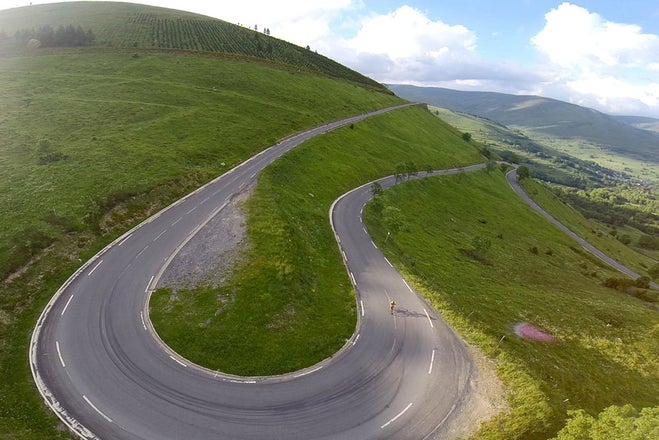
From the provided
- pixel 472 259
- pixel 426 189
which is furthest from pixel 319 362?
pixel 426 189

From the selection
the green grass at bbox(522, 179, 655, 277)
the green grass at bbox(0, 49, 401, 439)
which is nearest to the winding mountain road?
the green grass at bbox(0, 49, 401, 439)

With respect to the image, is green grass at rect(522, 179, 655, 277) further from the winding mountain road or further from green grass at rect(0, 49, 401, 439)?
the winding mountain road

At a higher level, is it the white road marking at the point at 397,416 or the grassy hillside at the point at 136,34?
the grassy hillside at the point at 136,34

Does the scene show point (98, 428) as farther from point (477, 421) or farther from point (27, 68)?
point (27, 68)

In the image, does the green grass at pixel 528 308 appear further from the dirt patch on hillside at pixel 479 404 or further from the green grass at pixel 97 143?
the green grass at pixel 97 143

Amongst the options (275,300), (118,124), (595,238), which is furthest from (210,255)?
(595,238)

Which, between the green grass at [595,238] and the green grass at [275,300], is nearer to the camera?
the green grass at [275,300]

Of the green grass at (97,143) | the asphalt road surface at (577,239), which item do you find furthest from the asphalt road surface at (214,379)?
the asphalt road surface at (577,239)
